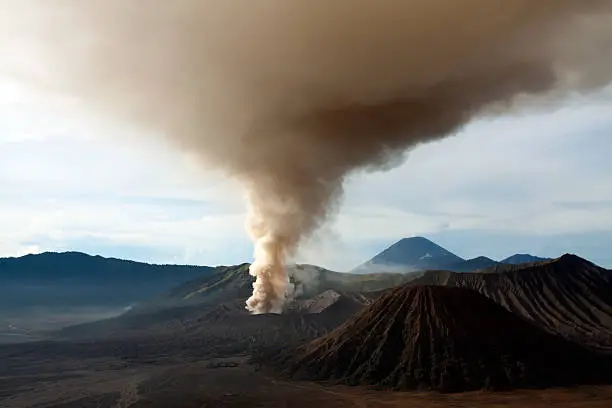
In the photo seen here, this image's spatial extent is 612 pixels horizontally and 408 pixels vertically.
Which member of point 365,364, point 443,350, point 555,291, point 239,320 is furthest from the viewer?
point 239,320

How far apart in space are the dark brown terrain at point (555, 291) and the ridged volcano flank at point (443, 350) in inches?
1493

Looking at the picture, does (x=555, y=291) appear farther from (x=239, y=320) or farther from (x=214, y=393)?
(x=214, y=393)

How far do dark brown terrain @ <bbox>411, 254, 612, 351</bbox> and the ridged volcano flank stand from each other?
37.9 metres

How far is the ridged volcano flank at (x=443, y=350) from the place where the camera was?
80438mm

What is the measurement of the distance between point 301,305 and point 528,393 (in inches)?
3718

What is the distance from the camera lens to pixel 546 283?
513ft

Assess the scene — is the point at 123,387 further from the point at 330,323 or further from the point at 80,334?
the point at 80,334

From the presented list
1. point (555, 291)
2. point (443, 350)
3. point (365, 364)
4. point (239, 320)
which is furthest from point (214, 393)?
point (555, 291)

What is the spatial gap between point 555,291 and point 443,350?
79.3 m

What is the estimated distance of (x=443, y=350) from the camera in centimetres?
8456

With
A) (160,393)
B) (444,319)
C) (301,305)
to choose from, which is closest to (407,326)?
(444,319)

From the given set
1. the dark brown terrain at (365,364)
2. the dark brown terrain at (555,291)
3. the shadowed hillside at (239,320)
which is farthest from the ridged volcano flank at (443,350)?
the shadowed hillside at (239,320)

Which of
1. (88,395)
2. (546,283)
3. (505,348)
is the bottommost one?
(88,395)

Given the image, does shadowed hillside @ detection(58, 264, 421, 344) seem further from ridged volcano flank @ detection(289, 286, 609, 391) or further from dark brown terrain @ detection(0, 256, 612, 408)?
ridged volcano flank @ detection(289, 286, 609, 391)
